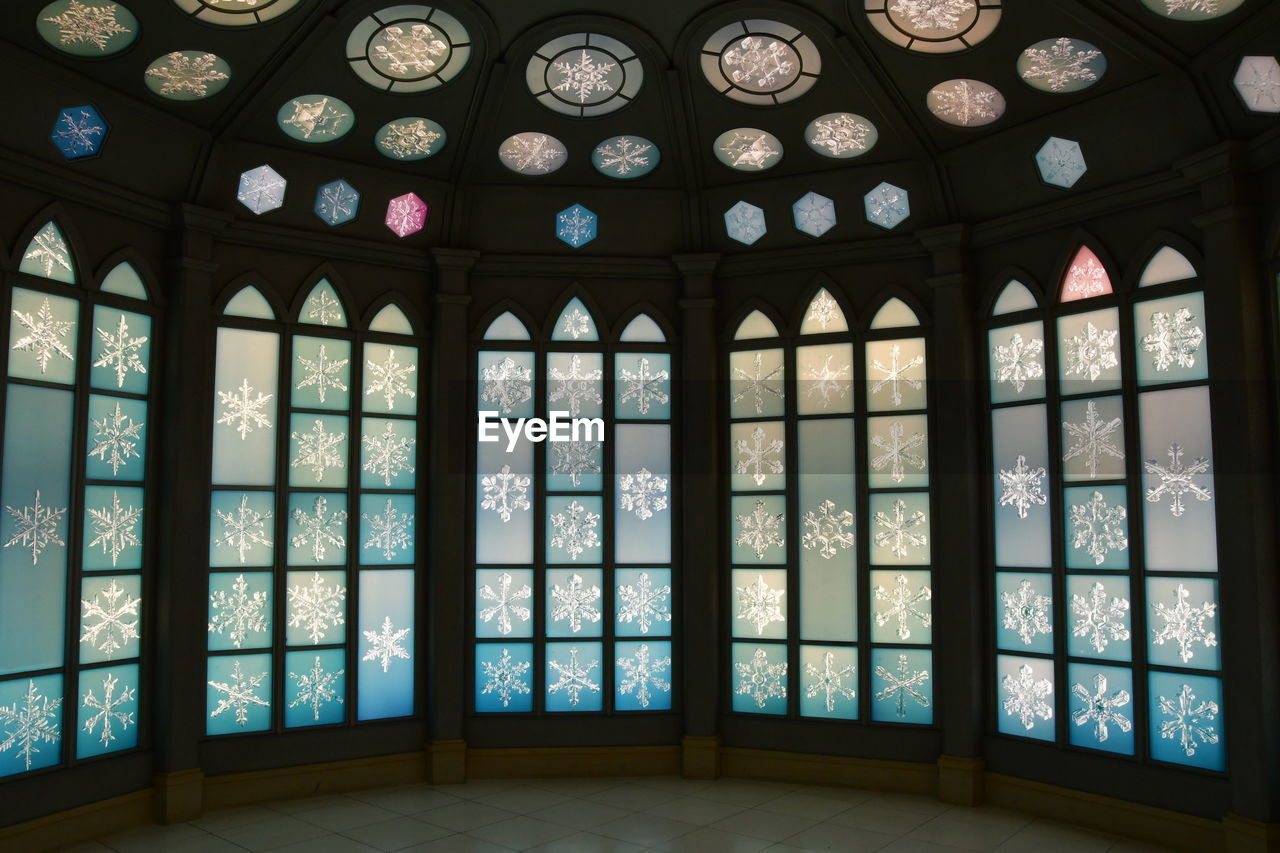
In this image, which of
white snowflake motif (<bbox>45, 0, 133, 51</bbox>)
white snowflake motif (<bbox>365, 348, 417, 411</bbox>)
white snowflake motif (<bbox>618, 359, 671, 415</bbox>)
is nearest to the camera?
white snowflake motif (<bbox>45, 0, 133, 51</bbox>)

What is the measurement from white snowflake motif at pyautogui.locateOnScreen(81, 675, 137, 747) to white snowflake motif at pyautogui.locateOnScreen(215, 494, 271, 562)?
1288 millimetres

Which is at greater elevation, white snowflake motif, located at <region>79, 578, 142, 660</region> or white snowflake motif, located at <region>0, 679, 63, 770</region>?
white snowflake motif, located at <region>79, 578, 142, 660</region>

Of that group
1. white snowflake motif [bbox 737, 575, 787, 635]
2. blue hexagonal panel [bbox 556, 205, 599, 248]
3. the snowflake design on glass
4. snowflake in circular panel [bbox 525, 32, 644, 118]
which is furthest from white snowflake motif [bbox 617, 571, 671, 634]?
snowflake in circular panel [bbox 525, 32, 644, 118]

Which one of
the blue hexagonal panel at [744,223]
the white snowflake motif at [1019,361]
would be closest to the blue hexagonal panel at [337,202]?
the blue hexagonal panel at [744,223]

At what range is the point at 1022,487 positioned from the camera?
26.1 feet

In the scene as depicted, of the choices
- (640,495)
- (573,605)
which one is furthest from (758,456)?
(573,605)

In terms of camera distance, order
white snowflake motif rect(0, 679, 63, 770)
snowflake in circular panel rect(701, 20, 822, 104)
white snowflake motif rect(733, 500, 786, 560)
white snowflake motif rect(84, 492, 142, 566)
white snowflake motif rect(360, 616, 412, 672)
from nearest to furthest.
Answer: white snowflake motif rect(0, 679, 63, 770)
white snowflake motif rect(84, 492, 142, 566)
snowflake in circular panel rect(701, 20, 822, 104)
white snowflake motif rect(360, 616, 412, 672)
white snowflake motif rect(733, 500, 786, 560)

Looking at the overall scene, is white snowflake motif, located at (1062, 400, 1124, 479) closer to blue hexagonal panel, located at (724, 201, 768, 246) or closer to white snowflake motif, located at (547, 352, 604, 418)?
blue hexagonal panel, located at (724, 201, 768, 246)

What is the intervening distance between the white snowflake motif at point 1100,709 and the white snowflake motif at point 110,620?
7.33 meters

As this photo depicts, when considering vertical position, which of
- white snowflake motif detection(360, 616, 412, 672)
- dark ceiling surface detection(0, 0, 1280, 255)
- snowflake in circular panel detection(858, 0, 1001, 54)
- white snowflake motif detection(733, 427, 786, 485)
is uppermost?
snowflake in circular panel detection(858, 0, 1001, 54)

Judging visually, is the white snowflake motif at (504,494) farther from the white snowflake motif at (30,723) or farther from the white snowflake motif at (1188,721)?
the white snowflake motif at (1188,721)

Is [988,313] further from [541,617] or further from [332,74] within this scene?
[332,74]

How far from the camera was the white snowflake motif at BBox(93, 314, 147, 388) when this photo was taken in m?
7.33

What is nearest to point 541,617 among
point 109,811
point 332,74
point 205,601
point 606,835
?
point 606,835
